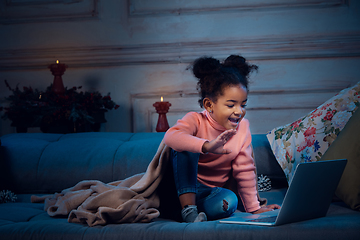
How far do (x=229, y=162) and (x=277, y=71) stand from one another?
1.20 meters

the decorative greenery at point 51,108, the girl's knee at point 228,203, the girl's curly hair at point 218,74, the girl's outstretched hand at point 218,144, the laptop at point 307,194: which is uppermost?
the girl's curly hair at point 218,74

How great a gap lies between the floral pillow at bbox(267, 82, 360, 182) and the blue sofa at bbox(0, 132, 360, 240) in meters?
0.10

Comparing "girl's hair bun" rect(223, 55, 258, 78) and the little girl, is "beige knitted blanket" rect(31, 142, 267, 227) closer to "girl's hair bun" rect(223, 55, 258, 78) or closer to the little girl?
the little girl

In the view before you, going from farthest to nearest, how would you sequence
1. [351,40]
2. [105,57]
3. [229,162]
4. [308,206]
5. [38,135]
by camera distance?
[105,57] → [351,40] → [38,135] → [229,162] → [308,206]

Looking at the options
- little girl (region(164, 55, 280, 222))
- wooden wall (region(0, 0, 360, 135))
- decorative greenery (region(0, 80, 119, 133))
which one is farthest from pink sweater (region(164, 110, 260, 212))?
wooden wall (region(0, 0, 360, 135))

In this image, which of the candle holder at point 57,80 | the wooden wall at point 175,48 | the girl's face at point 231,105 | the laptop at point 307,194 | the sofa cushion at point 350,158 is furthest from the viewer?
the wooden wall at point 175,48

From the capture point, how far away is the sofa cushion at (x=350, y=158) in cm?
105

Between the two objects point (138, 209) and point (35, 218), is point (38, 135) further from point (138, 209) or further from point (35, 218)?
point (138, 209)

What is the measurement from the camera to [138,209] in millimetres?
1049

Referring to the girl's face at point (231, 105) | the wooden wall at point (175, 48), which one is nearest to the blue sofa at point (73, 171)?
the girl's face at point (231, 105)

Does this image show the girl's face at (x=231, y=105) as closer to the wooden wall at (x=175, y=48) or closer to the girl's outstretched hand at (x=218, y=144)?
the girl's outstretched hand at (x=218, y=144)

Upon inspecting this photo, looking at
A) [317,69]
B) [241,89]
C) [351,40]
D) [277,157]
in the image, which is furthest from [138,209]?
[351,40]

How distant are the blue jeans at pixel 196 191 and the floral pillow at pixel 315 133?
0.36m

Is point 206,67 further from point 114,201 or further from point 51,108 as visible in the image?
point 51,108
